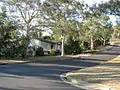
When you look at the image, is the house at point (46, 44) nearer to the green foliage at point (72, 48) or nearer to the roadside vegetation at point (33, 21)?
the green foliage at point (72, 48)

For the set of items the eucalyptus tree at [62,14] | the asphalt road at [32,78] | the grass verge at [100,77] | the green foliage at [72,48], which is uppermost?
the eucalyptus tree at [62,14]

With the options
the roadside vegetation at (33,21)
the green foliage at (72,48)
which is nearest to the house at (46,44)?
the green foliage at (72,48)

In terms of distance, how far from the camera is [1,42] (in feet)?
146

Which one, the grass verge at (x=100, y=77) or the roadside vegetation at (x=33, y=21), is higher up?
the roadside vegetation at (x=33, y=21)

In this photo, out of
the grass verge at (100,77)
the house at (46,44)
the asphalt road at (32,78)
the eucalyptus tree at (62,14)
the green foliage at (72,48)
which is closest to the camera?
the asphalt road at (32,78)

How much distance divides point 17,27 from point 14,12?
2.06 meters

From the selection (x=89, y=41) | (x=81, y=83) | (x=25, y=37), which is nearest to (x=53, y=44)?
(x=89, y=41)

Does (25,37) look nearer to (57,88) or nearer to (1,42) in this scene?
(1,42)

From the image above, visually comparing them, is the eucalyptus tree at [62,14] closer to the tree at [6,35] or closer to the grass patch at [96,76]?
the tree at [6,35]

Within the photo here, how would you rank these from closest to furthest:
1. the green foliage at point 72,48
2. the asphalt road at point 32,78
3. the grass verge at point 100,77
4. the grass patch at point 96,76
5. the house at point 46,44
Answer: the asphalt road at point 32,78
the grass verge at point 100,77
the grass patch at point 96,76
the green foliage at point 72,48
the house at point 46,44

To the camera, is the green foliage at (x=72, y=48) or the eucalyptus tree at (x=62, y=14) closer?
the eucalyptus tree at (x=62, y=14)

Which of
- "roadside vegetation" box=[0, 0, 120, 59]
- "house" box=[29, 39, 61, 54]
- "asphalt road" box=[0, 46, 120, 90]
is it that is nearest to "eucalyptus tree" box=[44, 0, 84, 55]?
"roadside vegetation" box=[0, 0, 120, 59]

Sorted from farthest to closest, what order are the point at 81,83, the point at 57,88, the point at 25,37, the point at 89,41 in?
the point at 89,41 → the point at 25,37 → the point at 81,83 → the point at 57,88

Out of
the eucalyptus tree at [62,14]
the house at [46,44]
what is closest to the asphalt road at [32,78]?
the eucalyptus tree at [62,14]
